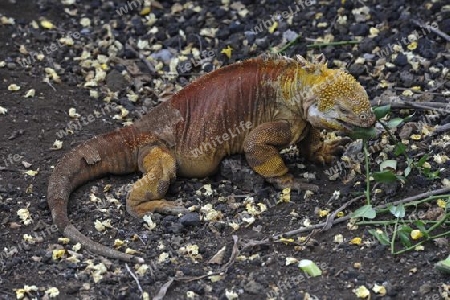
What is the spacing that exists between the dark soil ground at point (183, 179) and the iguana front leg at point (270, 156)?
14 cm

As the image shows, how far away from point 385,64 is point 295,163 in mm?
2150

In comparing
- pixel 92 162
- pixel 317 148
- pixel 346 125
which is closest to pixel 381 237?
pixel 346 125

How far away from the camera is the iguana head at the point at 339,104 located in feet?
29.5

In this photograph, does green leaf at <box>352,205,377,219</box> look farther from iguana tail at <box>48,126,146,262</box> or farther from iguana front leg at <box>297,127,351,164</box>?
iguana tail at <box>48,126,146,262</box>

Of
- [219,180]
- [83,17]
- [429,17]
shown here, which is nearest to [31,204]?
[219,180]

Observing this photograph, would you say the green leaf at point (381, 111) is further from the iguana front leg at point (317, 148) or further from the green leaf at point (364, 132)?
the iguana front leg at point (317, 148)

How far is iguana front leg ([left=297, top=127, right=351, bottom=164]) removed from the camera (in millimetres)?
9914

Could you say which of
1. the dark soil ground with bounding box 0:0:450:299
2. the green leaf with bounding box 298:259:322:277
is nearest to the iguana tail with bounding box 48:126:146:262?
the dark soil ground with bounding box 0:0:450:299

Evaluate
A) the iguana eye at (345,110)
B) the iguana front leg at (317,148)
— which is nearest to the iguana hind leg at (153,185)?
the iguana front leg at (317,148)

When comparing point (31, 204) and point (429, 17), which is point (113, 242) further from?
point (429, 17)

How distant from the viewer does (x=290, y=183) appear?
9492 mm

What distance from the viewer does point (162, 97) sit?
10781 mm

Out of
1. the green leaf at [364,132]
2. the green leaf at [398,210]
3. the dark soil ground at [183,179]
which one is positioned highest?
the green leaf at [364,132]

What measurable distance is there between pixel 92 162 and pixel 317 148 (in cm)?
246
